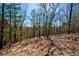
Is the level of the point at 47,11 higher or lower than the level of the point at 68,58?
higher

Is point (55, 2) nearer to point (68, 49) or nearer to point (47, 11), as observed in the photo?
point (47, 11)

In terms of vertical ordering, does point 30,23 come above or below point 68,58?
above

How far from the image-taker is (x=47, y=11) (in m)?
6.00

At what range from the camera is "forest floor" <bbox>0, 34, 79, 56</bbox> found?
5.97m

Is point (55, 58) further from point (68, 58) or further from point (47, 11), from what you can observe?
point (47, 11)

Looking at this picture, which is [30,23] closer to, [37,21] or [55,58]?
[37,21]

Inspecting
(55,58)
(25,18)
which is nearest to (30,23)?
(25,18)

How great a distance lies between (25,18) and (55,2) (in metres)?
0.43

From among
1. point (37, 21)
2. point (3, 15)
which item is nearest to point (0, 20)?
point (3, 15)

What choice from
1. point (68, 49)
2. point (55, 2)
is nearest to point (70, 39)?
point (68, 49)

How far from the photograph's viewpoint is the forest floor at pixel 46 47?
19.6 feet

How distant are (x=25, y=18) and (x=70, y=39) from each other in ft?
2.05

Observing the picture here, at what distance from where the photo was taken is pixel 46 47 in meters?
5.98

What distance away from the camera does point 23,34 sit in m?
5.98
